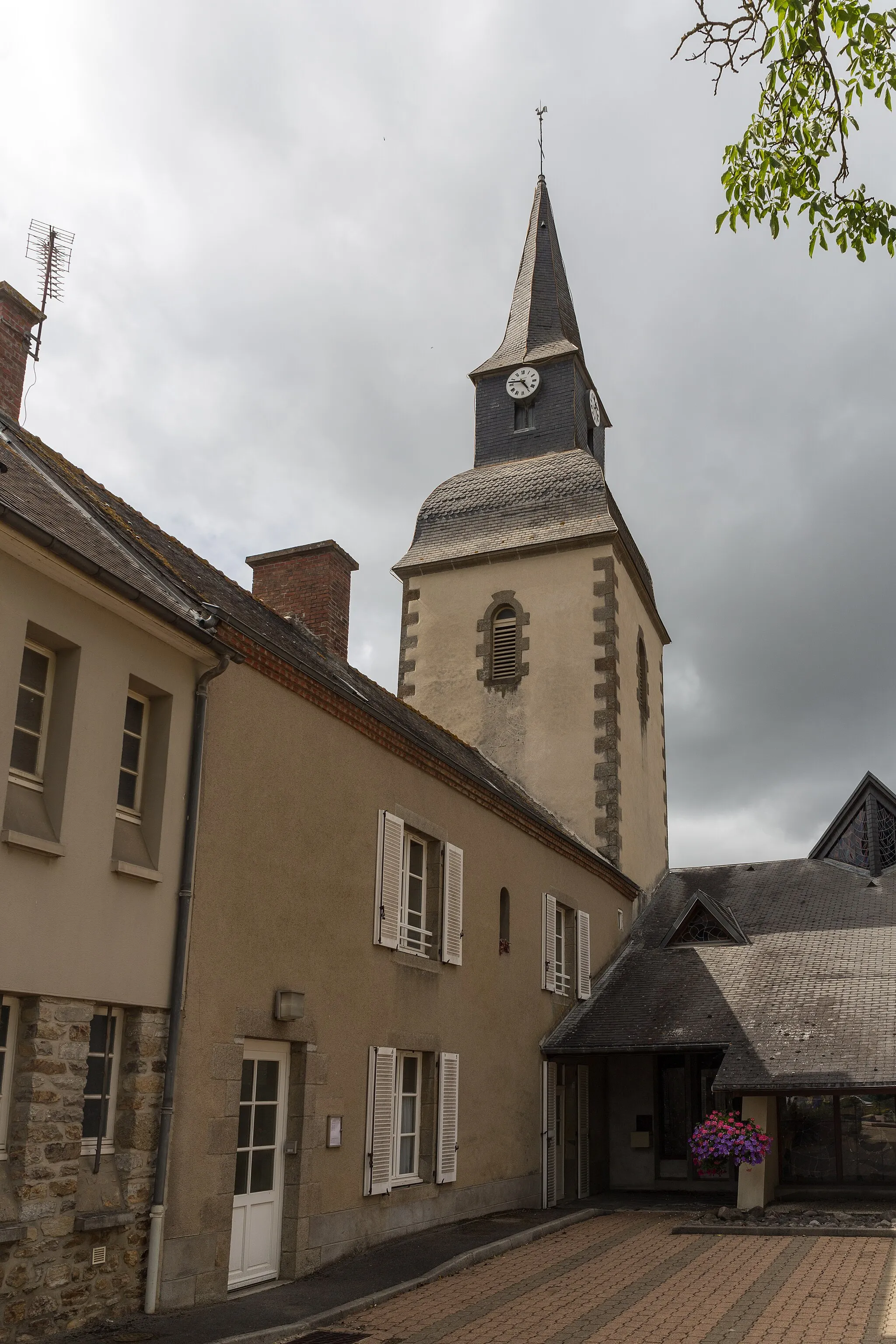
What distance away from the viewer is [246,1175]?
356 inches

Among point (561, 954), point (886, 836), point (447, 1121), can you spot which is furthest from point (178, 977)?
point (886, 836)

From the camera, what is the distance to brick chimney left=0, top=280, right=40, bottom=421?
10.2 meters

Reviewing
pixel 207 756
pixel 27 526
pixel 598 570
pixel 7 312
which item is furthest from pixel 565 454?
pixel 27 526

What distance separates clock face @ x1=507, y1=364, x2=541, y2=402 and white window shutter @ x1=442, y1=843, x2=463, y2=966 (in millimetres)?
12269

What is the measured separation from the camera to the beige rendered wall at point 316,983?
27.6ft

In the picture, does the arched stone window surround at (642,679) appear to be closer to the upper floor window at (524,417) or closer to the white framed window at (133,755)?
the upper floor window at (524,417)

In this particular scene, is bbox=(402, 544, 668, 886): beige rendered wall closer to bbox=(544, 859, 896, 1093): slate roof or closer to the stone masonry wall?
bbox=(544, 859, 896, 1093): slate roof

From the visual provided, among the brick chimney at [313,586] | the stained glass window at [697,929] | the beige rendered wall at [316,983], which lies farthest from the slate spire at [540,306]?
the beige rendered wall at [316,983]

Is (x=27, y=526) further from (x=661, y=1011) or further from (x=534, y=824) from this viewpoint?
(x=661, y=1011)

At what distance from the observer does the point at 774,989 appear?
15375 millimetres

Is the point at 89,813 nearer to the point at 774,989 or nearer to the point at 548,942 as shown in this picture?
the point at 548,942

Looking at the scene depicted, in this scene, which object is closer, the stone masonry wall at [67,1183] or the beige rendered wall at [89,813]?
the stone masonry wall at [67,1183]

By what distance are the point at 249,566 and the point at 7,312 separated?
5.41 meters

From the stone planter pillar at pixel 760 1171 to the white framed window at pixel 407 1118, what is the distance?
404 centimetres
